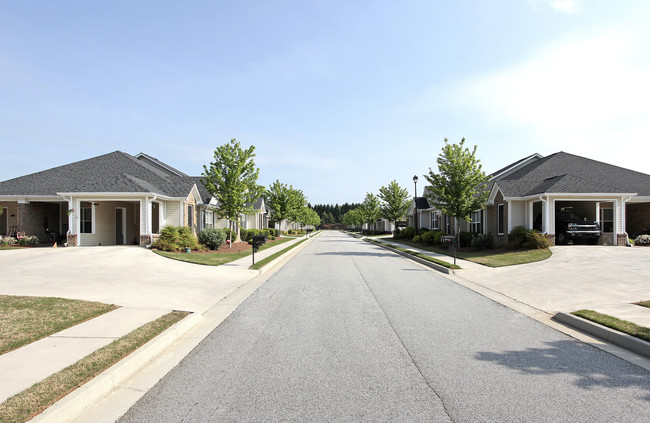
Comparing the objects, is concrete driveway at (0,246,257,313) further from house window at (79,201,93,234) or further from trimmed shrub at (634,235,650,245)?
trimmed shrub at (634,235,650,245)

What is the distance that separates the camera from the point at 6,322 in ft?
22.2

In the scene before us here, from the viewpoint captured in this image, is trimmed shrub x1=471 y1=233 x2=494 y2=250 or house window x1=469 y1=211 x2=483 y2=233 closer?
trimmed shrub x1=471 y1=233 x2=494 y2=250

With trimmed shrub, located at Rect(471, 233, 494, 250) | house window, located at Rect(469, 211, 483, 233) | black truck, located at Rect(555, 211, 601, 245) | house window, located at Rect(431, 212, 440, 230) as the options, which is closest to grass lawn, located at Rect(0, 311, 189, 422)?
trimmed shrub, located at Rect(471, 233, 494, 250)

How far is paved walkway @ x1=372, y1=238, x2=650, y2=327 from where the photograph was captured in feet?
29.0

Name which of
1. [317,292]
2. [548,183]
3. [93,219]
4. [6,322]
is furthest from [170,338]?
[548,183]

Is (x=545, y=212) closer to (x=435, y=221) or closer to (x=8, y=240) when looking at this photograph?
(x=435, y=221)

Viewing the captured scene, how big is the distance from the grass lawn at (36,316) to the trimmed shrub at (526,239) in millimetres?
19745

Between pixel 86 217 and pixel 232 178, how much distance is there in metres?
8.76

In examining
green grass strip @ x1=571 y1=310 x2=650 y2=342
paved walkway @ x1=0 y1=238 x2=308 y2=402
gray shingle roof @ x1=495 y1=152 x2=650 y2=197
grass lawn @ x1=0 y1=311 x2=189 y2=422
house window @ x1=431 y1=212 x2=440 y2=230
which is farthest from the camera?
house window @ x1=431 y1=212 x2=440 y2=230

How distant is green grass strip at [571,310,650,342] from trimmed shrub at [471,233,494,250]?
16.9m

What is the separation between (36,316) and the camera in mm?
7230

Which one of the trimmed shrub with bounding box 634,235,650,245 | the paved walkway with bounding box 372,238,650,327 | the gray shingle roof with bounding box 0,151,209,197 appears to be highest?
the gray shingle roof with bounding box 0,151,209,197

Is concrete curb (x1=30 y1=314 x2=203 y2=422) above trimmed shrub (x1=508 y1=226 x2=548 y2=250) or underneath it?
underneath

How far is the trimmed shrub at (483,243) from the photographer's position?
24156mm
